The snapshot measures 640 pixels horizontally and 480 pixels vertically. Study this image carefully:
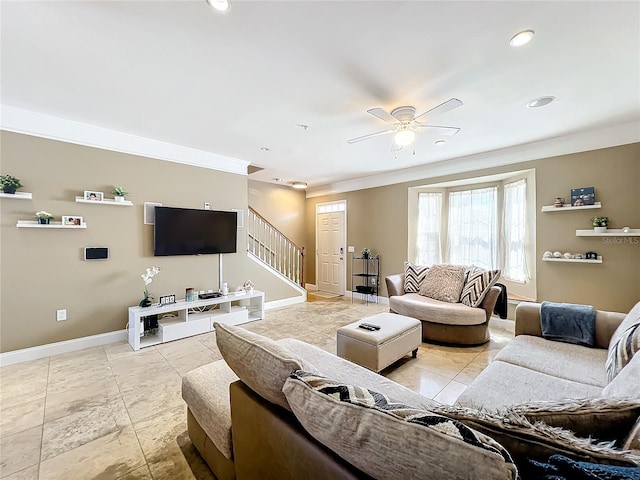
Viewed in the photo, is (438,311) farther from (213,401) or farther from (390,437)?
(390,437)

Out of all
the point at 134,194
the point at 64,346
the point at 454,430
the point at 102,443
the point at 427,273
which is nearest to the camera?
the point at 454,430

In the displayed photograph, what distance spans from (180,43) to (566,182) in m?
4.76

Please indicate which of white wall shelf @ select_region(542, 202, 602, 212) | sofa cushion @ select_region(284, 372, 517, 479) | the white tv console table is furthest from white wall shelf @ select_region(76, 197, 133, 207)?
white wall shelf @ select_region(542, 202, 602, 212)

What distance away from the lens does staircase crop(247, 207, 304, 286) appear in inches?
223

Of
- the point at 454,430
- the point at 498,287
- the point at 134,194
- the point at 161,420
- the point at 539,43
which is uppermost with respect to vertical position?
the point at 539,43

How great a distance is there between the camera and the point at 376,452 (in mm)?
651

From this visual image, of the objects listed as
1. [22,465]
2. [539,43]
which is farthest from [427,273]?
[22,465]

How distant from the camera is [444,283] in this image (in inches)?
155

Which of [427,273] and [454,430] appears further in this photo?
[427,273]

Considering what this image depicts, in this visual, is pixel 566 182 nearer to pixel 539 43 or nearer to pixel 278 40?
pixel 539 43

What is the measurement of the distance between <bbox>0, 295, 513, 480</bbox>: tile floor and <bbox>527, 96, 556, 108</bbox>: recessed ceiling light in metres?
2.79

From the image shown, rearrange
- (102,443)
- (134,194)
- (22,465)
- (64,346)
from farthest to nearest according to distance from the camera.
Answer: (134,194) < (64,346) < (102,443) < (22,465)

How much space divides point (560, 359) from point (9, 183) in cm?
531

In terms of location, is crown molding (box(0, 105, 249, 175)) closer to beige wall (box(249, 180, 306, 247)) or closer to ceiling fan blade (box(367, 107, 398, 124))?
beige wall (box(249, 180, 306, 247))
